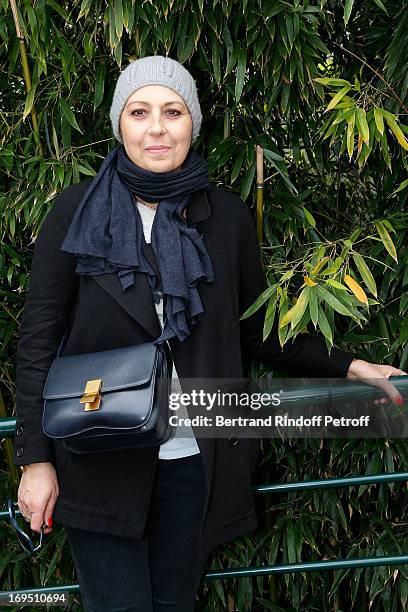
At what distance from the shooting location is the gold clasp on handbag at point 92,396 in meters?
1.53

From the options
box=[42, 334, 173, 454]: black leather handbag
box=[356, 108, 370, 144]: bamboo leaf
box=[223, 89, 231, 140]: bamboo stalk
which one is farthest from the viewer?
box=[223, 89, 231, 140]: bamboo stalk

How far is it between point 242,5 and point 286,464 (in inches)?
49.7

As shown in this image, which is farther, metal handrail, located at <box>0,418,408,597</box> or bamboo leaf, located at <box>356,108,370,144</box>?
metal handrail, located at <box>0,418,408,597</box>

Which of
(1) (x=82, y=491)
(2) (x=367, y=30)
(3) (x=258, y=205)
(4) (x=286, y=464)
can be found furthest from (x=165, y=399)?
(2) (x=367, y=30)

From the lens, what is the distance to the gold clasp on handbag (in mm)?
1526

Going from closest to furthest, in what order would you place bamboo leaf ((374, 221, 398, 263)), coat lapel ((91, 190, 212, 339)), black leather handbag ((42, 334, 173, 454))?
1. black leather handbag ((42, 334, 173, 454))
2. coat lapel ((91, 190, 212, 339))
3. bamboo leaf ((374, 221, 398, 263))

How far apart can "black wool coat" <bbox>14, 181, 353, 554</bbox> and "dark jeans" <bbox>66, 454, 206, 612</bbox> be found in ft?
0.13

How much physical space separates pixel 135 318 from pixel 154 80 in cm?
49

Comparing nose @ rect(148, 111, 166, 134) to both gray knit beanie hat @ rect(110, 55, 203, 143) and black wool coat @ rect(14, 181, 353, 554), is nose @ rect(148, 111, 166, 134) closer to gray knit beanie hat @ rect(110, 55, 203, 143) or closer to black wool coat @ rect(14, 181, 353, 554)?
gray knit beanie hat @ rect(110, 55, 203, 143)

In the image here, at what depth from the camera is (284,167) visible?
201cm

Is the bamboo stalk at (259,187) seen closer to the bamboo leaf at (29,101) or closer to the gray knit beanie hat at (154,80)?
the gray knit beanie hat at (154,80)

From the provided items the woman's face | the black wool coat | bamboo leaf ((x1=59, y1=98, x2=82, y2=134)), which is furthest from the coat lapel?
bamboo leaf ((x1=59, y1=98, x2=82, y2=134))

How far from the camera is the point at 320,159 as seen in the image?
2184 millimetres

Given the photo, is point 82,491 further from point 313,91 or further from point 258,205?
point 313,91
